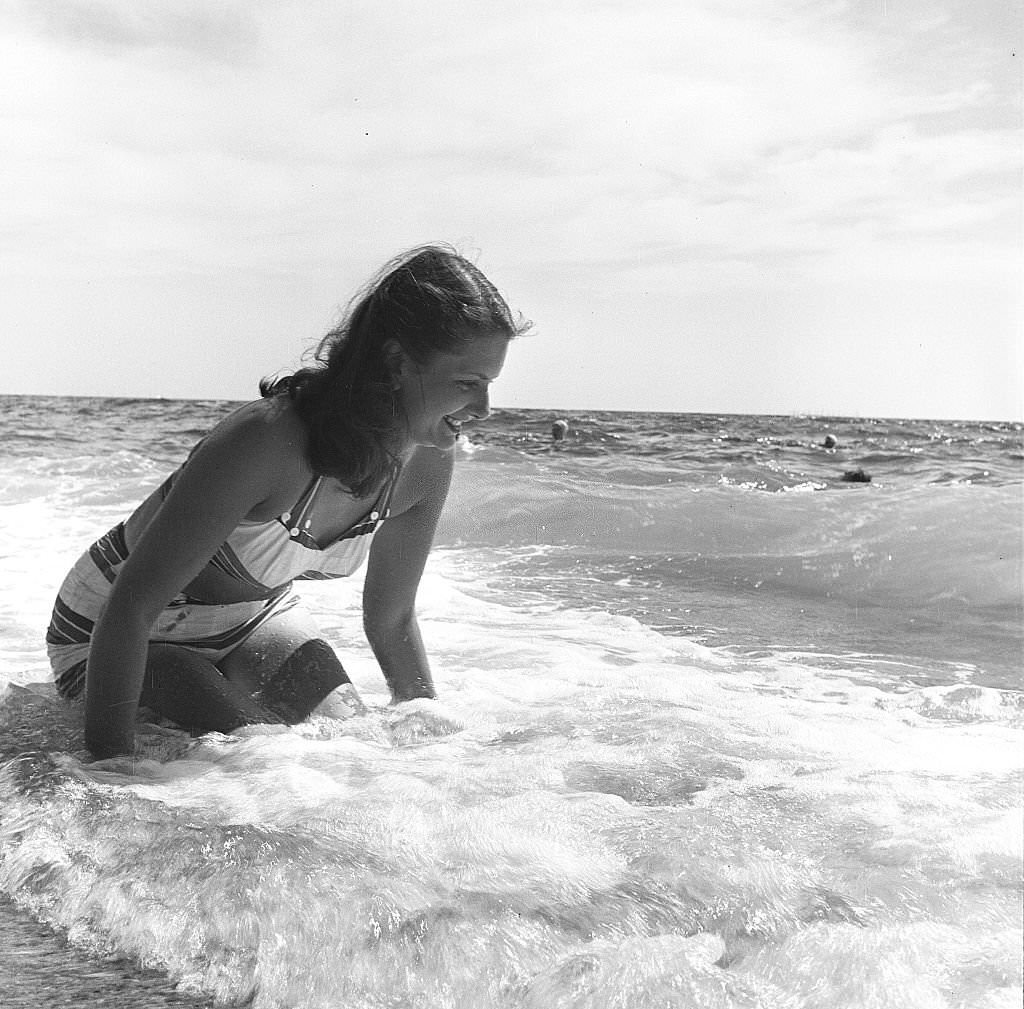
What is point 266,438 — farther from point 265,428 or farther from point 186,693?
point 186,693

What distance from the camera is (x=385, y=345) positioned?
7.04ft

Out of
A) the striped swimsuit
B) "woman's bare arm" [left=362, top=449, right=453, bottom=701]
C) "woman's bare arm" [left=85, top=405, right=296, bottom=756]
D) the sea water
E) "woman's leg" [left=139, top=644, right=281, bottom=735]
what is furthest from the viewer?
"woman's bare arm" [left=362, top=449, right=453, bottom=701]

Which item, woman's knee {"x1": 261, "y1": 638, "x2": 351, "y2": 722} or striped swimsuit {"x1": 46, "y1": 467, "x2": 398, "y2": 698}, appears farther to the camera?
woman's knee {"x1": 261, "y1": 638, "x2": 351, "y2": 722}

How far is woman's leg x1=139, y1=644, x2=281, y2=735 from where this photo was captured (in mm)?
2426

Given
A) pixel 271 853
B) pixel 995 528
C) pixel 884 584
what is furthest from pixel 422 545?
pixel 995 528

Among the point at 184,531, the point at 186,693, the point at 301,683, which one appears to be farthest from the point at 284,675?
the point at 184,531

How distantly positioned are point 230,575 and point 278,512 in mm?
245

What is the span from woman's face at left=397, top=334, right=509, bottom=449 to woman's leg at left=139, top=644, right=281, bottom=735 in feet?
2.34

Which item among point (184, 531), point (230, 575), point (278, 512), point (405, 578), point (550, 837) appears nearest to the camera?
point (550, 837)

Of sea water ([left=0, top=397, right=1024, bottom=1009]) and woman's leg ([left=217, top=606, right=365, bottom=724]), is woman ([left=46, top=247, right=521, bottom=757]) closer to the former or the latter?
woman's leg ([left=217, top=606, right=365, bottom=724])

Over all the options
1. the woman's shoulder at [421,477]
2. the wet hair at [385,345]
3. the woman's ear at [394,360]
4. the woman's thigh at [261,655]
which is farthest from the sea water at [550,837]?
the woman's ear at [394,360]

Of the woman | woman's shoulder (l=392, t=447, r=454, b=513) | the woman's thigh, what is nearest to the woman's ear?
the woman

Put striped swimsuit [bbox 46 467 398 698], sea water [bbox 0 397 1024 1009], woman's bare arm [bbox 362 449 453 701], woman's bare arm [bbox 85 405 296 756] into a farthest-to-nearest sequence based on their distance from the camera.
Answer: woman's bare arm [bbox 362 449 453 701], striped swimsuit [bbox 46 467 398 698], woman's bare arm [bbox 85 405 296 756], sea water [bbox 0 397 1024 1009]

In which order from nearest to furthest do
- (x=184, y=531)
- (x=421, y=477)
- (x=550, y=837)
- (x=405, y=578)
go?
1. (x=550, y=837)
2. (x=184, y=531)
3. (x=421, y=477)
4. (x=405, y=578)
